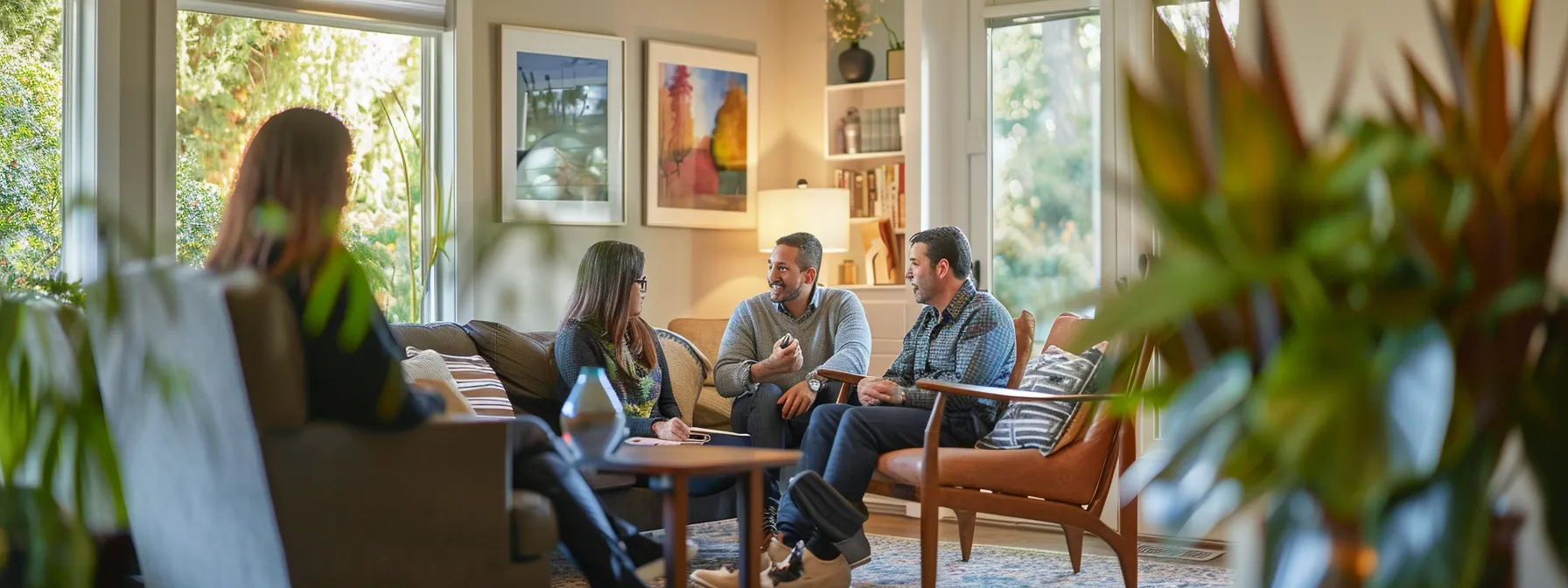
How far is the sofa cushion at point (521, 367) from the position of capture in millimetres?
3941

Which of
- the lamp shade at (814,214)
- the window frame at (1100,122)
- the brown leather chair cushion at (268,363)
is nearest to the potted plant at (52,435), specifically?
the brown leather chair cushion at (268,363)

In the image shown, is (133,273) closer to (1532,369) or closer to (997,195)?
(1532,369)

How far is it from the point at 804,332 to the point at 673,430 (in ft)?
3.47

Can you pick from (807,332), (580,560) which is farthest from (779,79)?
(580,560)

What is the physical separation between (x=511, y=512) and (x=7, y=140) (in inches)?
116

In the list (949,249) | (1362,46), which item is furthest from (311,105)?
(1362,46)

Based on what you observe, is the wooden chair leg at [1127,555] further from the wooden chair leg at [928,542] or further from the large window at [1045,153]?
the large window at [1045,153]

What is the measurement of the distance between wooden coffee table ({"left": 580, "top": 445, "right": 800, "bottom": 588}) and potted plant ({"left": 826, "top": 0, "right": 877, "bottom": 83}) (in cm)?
341

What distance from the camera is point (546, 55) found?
5305 mm

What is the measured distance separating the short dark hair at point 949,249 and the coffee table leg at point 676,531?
172cm

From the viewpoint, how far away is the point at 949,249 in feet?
12.7

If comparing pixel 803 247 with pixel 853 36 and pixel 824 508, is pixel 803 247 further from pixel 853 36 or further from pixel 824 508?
pixel 853 36

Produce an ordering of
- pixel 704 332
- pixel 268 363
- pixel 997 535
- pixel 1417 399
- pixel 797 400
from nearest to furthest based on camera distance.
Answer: pixel 1417 399 → pixel 268 363 → pixel 797 400 → pixel 997 535 → pixel 704 332

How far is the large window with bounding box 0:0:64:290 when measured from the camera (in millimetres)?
4129
